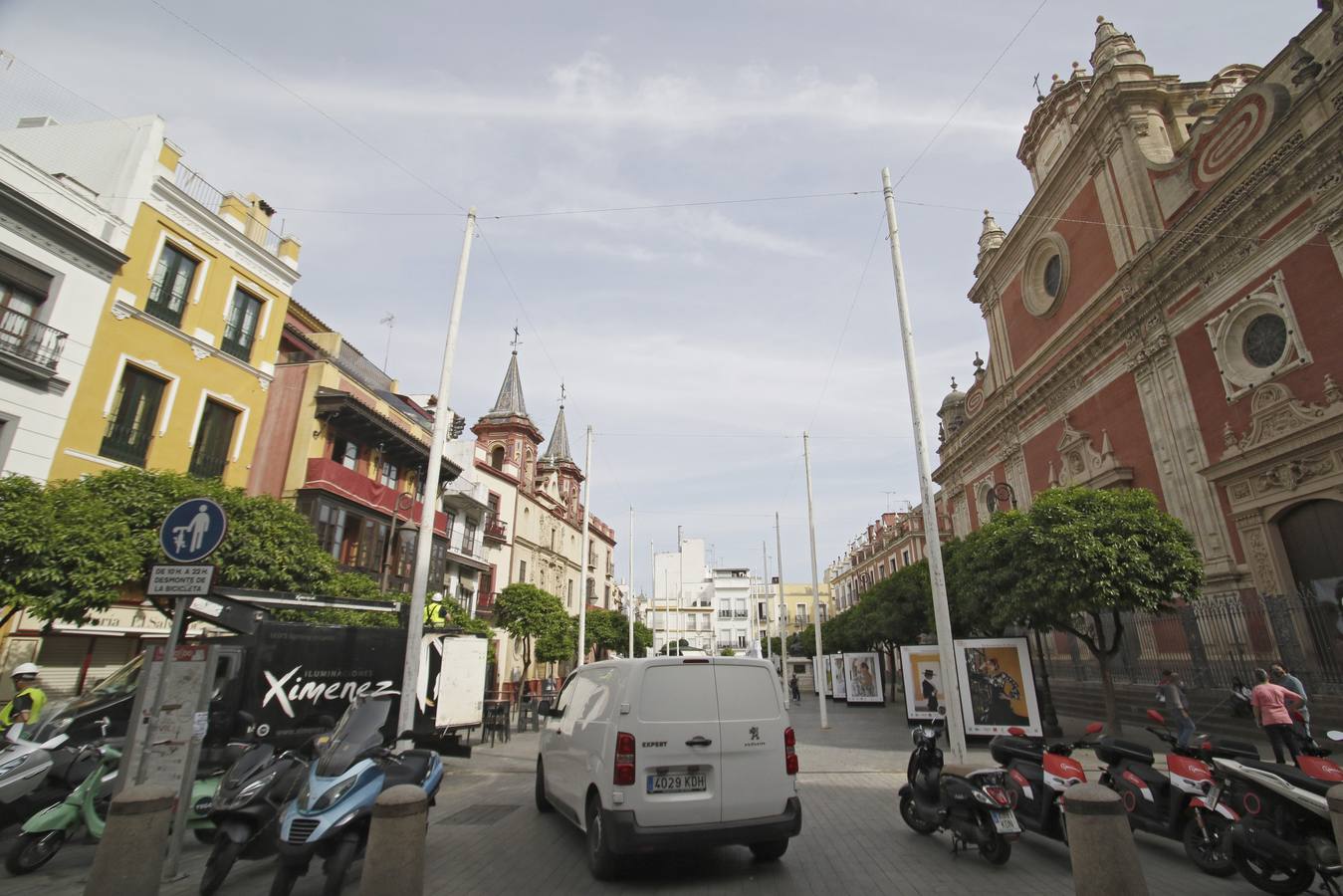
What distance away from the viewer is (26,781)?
20.9 ft

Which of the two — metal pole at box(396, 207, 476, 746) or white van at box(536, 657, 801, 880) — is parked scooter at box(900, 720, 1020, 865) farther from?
metal pole at box(396, 207, 476, 746)

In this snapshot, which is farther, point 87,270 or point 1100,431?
point 1100,431

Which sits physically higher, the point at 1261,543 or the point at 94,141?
the point at 94,141

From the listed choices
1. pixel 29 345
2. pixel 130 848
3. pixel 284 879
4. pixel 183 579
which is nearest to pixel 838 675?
pixel 284 879

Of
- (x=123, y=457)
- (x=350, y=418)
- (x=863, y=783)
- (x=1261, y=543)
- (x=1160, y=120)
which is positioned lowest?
(x=863, y=783)

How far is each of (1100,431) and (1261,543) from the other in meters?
7.20

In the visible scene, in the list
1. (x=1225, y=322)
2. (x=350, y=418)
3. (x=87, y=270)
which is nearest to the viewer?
(x=87, y=270)

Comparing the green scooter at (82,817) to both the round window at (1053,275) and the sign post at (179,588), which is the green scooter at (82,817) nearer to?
the sign post at (179,588)

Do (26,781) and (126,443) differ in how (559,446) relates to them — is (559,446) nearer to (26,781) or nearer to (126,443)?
(126,443)

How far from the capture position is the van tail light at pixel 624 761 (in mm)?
5316

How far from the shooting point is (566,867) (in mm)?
5953

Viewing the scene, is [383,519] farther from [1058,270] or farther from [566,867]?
[1058,270]

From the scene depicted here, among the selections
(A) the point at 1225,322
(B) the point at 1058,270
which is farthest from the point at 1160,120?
(A) the point at 1225,322

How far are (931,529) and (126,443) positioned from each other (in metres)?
18.5
